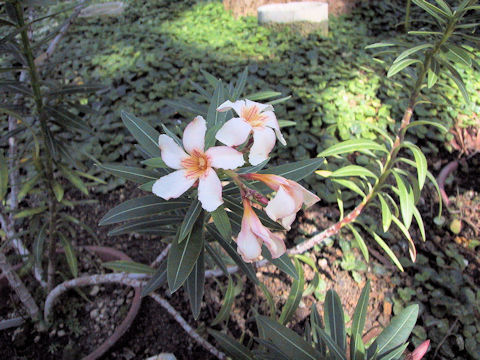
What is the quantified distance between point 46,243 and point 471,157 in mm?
3078

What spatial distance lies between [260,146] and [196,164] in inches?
6.0

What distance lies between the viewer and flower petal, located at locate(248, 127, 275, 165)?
2.76 feet

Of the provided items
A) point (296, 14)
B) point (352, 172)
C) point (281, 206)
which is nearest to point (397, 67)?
point (352, 172)

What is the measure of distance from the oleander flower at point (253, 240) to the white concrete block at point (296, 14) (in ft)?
12.7

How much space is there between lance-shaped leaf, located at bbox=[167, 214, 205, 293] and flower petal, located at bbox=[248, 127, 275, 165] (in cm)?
33

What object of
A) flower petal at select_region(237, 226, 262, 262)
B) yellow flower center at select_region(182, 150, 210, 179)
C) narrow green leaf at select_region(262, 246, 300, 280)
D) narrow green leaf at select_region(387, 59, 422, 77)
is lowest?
narrow green leaf at select_region(262, 246, 300, 280)

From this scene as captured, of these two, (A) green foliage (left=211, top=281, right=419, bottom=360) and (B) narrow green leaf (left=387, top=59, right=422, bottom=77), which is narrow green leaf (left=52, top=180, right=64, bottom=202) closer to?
(A) green foliage (left=211, top=281, right=419, bottom=360)

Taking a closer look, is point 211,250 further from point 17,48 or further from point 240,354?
point 17,48

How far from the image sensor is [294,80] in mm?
3412

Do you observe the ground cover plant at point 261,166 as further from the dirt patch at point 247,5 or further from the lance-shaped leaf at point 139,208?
the dirt patch at point 247,5

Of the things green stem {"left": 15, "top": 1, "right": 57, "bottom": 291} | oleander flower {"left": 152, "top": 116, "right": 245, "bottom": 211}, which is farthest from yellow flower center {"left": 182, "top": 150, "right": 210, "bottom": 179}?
green stem {"left": 15, "top": 1, "right": 57, "bottom": 291}

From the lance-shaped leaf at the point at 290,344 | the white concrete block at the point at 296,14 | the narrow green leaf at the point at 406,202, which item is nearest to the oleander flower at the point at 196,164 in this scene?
the lance-shaped leaf at the point at 290,344

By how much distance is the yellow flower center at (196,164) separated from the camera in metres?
0.83

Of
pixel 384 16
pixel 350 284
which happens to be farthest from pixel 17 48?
pixel 384 16
